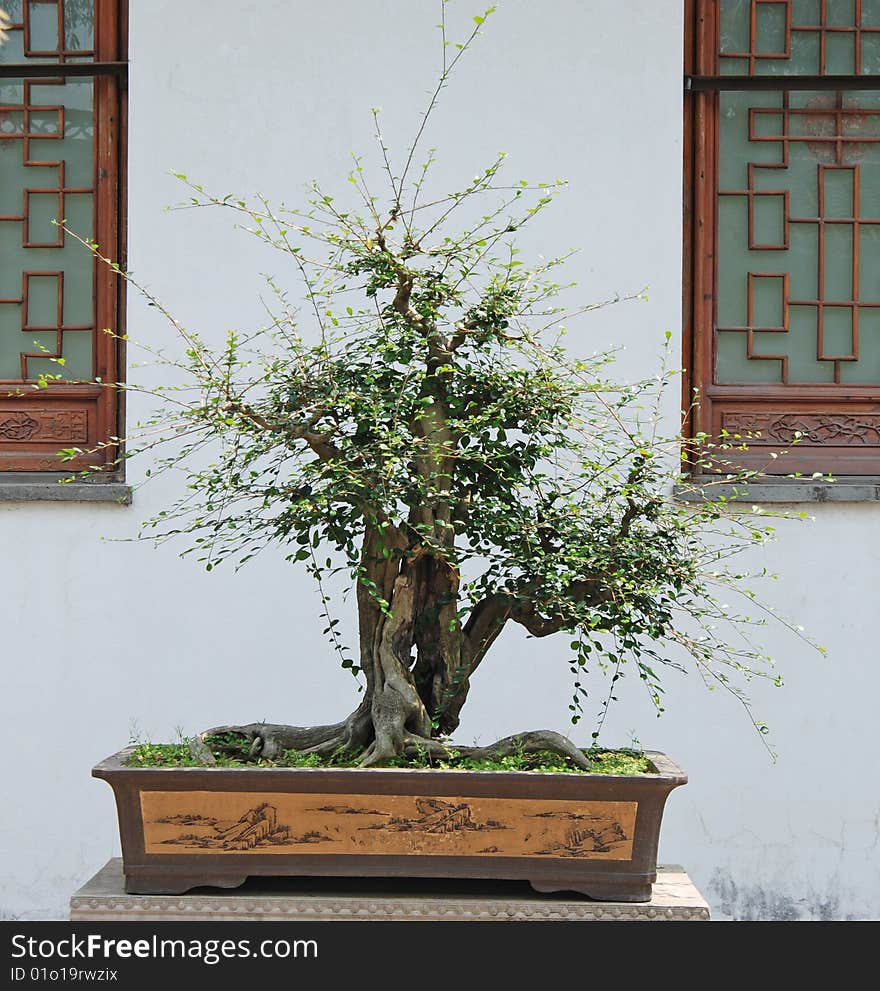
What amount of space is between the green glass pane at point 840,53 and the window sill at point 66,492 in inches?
95.9

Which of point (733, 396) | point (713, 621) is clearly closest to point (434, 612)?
point (713, 621)

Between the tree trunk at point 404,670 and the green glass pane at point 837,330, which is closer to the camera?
the tree trunk at point 404,670

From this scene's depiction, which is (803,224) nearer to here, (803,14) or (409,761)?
(803,14)

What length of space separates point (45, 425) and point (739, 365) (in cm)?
208

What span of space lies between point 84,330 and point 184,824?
195 cm

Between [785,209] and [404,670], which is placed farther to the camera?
[785,209]

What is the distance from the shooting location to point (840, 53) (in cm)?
408

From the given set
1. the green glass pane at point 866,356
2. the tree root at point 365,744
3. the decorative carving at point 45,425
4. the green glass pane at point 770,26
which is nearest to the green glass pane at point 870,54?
the green glass pane at point 770,26

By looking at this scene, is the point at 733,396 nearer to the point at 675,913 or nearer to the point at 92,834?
the point at 675,913

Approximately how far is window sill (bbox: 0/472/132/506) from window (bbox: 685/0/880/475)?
5.62 ft

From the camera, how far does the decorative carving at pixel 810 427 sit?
400 cm

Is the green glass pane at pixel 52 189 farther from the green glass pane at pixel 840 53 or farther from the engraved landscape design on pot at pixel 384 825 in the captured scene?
the green glass pane at pixel 840 53

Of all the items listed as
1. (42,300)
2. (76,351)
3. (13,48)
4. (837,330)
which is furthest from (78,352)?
(837,330)

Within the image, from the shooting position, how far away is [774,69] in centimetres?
408
